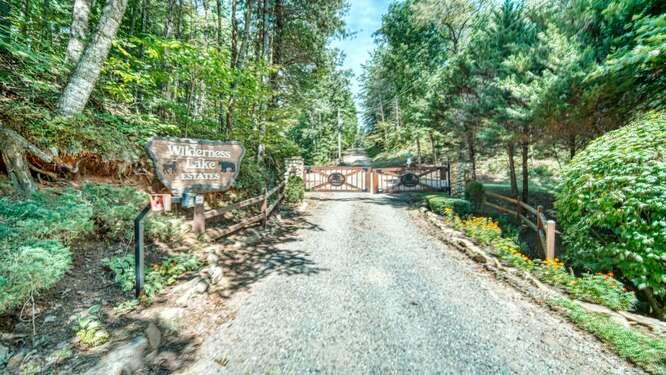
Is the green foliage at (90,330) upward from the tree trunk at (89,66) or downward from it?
downward

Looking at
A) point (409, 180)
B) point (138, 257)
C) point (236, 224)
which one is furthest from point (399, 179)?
point (138, 257)

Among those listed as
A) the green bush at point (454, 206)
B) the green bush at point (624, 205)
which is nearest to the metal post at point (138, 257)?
the green bush at point (624, 205)

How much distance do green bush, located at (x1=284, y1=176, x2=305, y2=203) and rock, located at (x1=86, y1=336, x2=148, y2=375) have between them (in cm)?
776

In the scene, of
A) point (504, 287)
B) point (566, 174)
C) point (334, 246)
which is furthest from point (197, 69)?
point (566, 174)

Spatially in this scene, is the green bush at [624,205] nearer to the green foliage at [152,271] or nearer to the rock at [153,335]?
the rock at [153,335]

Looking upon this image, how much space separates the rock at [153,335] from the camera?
2.55 m

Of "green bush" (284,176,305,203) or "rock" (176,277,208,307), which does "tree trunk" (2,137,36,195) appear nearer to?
"rock" (176,277,208,307)

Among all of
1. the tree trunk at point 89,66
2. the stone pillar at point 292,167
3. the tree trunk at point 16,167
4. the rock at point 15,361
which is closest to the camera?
the rock at point 15,361

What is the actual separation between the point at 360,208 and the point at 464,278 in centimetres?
560

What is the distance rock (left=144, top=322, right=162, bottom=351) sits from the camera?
2553 millimetres

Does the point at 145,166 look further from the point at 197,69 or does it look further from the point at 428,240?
the point at 428,240

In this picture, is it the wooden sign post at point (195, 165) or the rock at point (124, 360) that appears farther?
the wooden sign post at point (195, 165)

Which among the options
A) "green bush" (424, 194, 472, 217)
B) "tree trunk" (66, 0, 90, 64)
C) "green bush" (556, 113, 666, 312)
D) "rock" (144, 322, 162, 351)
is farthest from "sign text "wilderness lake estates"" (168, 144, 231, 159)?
"green bush" (424, 194, 472, 217)

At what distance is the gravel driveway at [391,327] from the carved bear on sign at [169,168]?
2.03 metres
